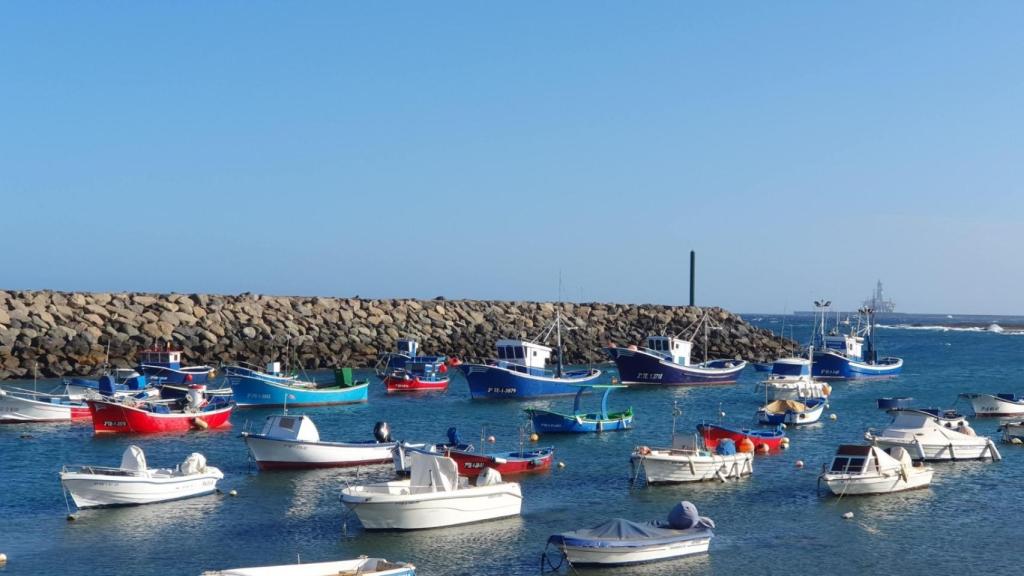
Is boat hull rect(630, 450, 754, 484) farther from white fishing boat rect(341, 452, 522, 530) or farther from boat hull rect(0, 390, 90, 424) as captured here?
boat hull rect(0, 390, 90, 424)

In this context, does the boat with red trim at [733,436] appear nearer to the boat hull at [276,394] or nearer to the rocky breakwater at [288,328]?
the boat hull at [276,394]

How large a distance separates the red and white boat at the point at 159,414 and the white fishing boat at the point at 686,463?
22.0 metres

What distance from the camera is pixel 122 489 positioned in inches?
1148

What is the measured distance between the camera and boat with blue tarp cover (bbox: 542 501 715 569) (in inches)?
901

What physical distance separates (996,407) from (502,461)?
3169cm

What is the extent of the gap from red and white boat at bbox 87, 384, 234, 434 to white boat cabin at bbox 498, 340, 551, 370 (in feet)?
69.5

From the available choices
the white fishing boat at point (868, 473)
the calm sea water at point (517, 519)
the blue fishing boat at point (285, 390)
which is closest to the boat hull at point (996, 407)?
the calm sea water at point (517, 519)

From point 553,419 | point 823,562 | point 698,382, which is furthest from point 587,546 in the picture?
point 698,382

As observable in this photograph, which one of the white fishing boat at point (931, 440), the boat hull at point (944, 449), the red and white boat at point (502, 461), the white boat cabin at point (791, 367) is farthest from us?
the white boat cabin at point (791, 367)

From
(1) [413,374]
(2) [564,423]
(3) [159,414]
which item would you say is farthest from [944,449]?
(1) [413,374]

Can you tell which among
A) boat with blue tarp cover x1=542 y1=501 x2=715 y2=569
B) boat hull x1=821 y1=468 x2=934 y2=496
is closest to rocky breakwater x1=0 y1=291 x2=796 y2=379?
boat with blue tarp cover x1=542 y1=501 x2=715 y2=569

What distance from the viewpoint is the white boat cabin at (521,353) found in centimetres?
6494

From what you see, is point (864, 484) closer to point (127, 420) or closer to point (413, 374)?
point (127, 420)

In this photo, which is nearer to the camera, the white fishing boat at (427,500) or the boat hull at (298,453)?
the white fishing boat at (427,500)
